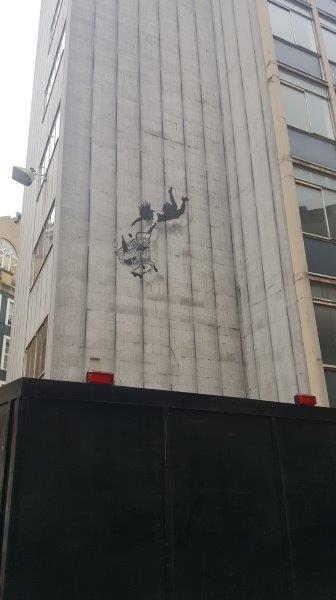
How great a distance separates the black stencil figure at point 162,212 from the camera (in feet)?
43.4

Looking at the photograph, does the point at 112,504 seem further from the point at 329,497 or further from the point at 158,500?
the point at 329,497

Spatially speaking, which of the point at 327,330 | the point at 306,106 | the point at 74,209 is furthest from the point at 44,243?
the point at 306,106

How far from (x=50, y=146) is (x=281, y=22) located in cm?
810

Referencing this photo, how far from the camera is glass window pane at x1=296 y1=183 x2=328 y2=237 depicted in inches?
482

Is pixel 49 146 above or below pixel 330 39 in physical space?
below

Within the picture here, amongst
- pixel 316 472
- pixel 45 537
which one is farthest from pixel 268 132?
pixel 45 537

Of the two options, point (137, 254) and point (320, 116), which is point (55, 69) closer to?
point (137, 254)

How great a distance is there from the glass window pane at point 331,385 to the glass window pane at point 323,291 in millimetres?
1774

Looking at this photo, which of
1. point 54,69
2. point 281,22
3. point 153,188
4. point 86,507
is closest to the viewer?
point 86,507

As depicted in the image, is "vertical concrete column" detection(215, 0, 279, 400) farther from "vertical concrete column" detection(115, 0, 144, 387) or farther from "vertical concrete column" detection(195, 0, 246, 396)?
"vertical concrete column" detection(115, 0, 144, 387)

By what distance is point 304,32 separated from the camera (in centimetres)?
1532

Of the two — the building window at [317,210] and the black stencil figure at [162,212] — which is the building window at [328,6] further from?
the black stencil figure at [162,212]

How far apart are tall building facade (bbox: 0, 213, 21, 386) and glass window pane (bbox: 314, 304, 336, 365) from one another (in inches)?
1150

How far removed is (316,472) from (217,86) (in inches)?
549
